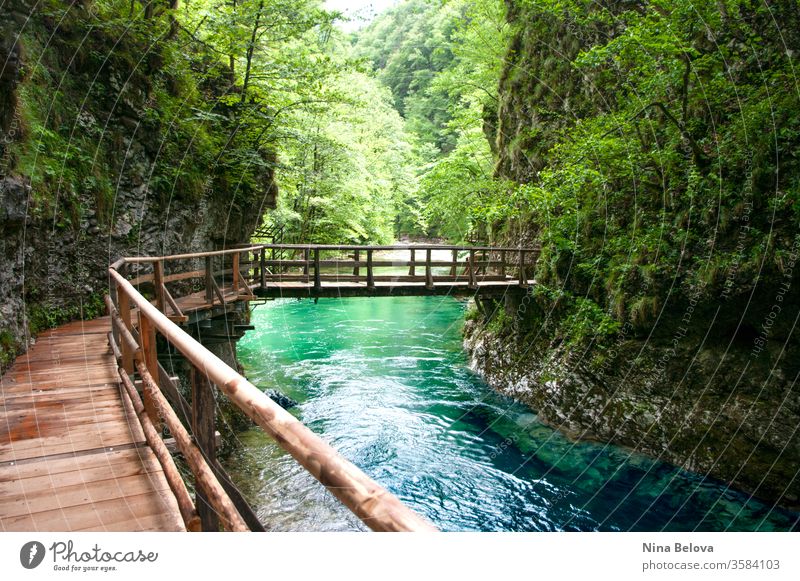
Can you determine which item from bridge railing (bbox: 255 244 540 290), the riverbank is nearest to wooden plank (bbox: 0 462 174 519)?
bridge railing (bbox: 255 244 540 290)

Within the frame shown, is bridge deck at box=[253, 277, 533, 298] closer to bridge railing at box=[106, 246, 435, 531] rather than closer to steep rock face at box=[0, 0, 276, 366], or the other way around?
steep rock face at box=[0, 0, 276, 366]

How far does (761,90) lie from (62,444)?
1068 cm

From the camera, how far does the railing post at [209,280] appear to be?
8.09 metres

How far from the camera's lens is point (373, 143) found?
2861cm

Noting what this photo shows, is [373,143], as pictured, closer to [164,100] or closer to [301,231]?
[301,231]

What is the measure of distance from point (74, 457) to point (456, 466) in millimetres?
6813

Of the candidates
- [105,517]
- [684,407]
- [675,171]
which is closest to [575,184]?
[675,171]

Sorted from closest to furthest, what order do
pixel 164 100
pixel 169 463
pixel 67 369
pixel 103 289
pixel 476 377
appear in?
pixel 169 463 < pixel 67 369 < pixel 103 289 < pixel 164 100 < pixel 476 377

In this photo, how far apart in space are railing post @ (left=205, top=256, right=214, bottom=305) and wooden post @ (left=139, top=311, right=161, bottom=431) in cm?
502

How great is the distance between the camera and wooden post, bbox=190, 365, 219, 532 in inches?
79.5

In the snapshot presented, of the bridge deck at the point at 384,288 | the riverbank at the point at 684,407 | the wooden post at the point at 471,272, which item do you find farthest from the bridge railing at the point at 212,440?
the wooden post at the point at 471,272

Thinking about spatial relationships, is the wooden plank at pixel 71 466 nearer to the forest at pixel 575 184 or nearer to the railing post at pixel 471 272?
the forest at pixel 575 184

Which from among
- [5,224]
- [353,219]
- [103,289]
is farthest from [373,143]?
[5,224]

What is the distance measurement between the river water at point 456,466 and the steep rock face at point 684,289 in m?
0.64
